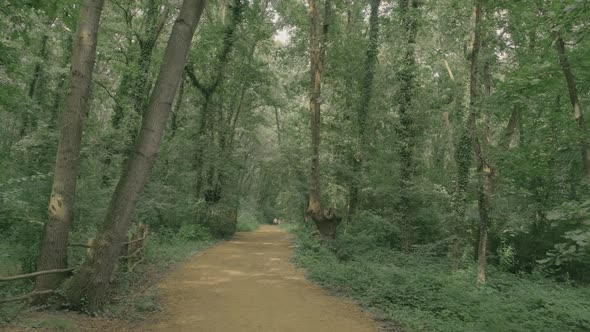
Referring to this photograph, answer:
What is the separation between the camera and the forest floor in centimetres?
647

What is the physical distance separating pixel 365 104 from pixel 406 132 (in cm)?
414

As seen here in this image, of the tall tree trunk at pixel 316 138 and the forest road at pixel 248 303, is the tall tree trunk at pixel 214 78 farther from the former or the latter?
the forest road at pixel 248 303

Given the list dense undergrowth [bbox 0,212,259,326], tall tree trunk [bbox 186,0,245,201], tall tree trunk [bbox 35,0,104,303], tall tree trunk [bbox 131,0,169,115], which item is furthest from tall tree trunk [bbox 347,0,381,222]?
tall tree trunk [bbox 35,0,104,303]

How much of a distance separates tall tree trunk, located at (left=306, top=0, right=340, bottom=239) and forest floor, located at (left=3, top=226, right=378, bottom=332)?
12.0 ft

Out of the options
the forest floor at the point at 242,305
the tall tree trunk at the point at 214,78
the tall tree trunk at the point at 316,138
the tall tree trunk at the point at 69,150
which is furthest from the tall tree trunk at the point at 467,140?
the tall tree trunk at the point at 214,78

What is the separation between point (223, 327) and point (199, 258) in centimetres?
713

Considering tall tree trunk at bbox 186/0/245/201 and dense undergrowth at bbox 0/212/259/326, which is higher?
tall tree trunk at bbox 186/0/245/201

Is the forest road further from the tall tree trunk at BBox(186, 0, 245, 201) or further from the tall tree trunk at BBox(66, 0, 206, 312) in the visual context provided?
the tall tree trunk at BBox(186, 0, 245, 201)

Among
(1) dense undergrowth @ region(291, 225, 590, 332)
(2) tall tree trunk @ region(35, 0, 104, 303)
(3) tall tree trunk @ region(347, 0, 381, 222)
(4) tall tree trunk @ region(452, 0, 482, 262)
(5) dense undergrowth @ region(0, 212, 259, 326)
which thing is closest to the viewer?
(1) dense undergrowth @ region(291, 225, 590, 332)

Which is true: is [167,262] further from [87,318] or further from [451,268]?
[451,268]

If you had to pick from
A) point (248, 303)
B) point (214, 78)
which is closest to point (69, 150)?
point (248, 303)

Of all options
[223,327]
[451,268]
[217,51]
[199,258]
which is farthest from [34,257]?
[217,51]

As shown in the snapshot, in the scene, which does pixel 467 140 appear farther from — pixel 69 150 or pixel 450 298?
pixel 69 150

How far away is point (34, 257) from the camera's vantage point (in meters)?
7.61
